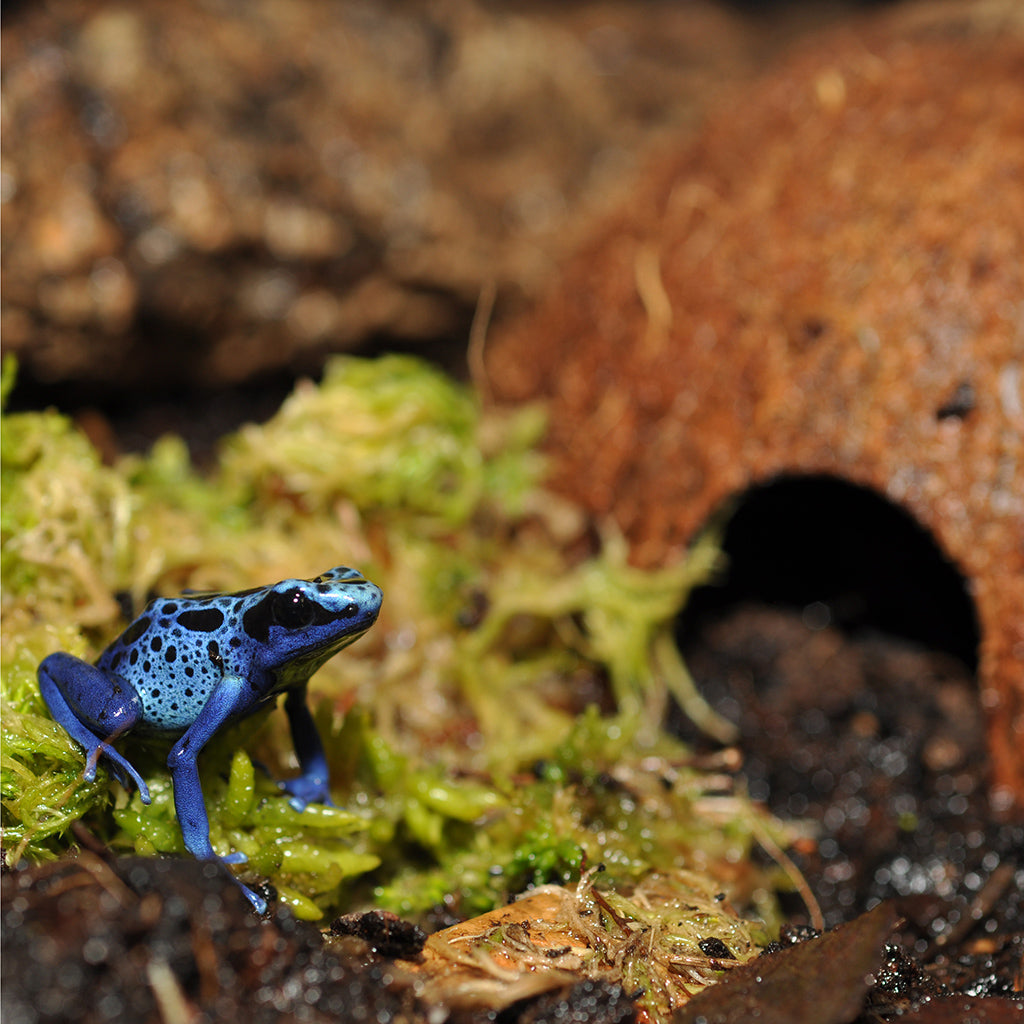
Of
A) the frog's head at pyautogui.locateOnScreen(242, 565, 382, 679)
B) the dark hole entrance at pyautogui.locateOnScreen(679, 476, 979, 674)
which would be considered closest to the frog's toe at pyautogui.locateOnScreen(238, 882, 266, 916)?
the frog's head at pyautogui.locateOnScreen(242, 565, 382, 679)

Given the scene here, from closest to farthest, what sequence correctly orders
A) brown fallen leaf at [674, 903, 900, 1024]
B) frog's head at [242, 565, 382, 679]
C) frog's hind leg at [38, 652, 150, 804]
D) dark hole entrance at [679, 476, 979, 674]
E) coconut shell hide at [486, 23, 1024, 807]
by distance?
brown fallen leaf at [674, 903, 900, 1024]
frog's head at [242, 565, 382, 679]
frog's hind leg at [38, 652, 150, 804]
coconut shell hide at [486, 23, 1024, 807]
dark hole entrance at [679, 476, 979, 674]

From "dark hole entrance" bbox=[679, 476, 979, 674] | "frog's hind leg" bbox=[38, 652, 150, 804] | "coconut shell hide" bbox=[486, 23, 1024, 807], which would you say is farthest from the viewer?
"dark hole entrance" bbox=[679, 476, 979, 674]

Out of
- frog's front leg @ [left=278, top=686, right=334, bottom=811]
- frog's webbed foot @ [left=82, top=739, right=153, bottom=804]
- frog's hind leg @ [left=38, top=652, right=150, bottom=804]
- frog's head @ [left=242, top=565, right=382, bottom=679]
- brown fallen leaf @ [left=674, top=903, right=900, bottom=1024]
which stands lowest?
brown fallen leaf @ [left=674, top=903, right=900, bottom=1024]

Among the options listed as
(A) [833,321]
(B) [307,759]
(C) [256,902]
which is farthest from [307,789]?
(A) [833,321]

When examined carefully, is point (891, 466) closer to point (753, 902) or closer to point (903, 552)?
point (903, 552)

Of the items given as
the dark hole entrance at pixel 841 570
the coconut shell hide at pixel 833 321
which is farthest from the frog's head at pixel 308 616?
the dark hole entrance at pixel 841 570

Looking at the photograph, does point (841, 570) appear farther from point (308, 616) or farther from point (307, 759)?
point (308, 616)

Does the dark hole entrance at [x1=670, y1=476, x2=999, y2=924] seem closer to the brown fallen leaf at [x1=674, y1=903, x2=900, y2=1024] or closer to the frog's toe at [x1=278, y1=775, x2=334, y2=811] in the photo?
the brown fallen leaf at [x1=674, y1=903, x2=900, y2=1024]
